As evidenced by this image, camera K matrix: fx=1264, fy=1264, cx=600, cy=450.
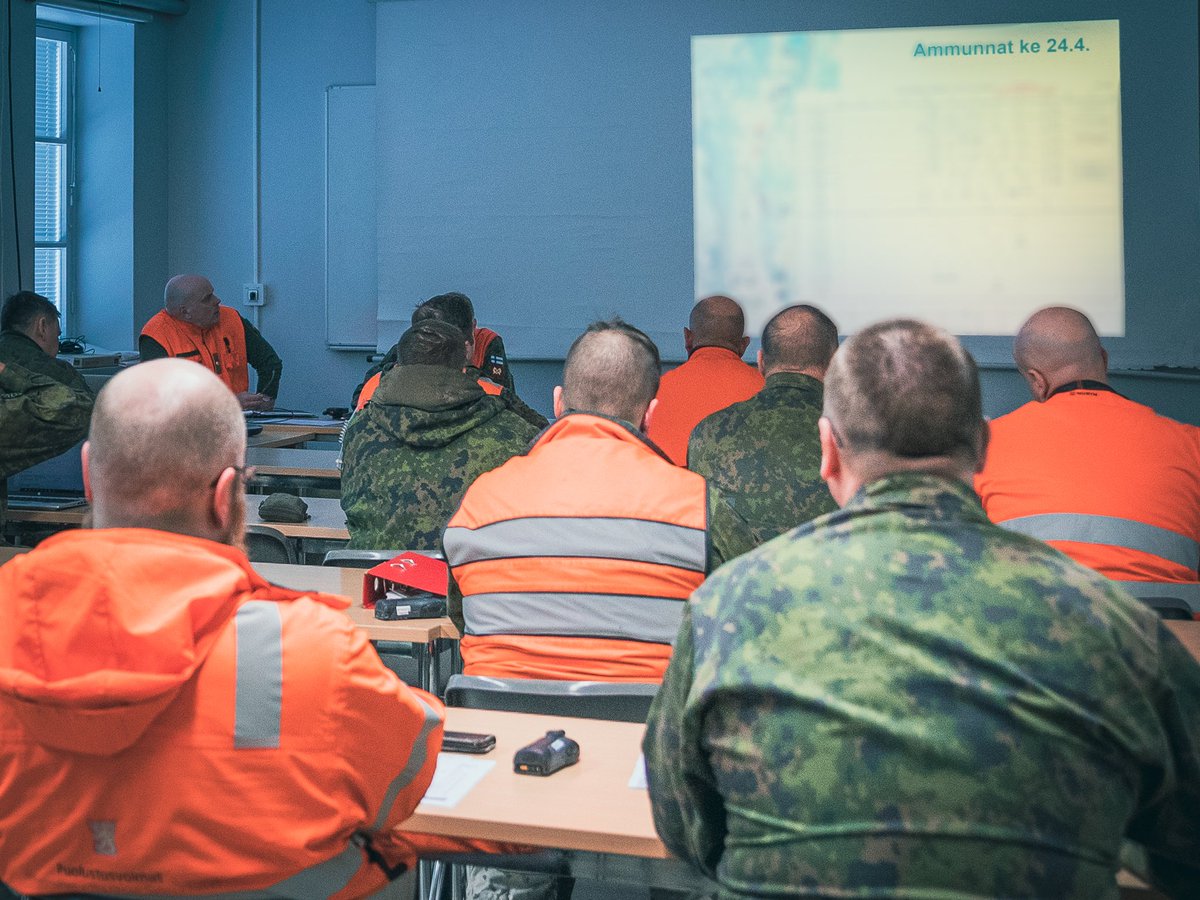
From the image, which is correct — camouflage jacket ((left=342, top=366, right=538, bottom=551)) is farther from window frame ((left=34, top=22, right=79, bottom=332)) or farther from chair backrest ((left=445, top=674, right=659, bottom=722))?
window frame ((left=34, top=22, right=79, bottom=332))

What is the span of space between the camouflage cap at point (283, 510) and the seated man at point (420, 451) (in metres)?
0.64

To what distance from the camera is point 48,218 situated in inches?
322

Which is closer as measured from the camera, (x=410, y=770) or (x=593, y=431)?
(x=410, y=770)

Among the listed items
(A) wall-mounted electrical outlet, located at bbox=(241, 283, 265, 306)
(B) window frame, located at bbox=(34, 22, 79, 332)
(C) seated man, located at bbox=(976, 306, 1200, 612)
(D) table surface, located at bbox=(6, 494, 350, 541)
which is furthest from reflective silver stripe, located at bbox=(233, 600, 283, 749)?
(B) window frame, located at bbox=(34, 22, 79, 332)

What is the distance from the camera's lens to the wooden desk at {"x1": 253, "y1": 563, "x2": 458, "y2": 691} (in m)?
2.85

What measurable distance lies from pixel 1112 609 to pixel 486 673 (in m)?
1.41

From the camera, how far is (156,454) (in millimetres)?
1570

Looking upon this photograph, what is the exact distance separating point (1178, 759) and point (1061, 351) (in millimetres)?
2235

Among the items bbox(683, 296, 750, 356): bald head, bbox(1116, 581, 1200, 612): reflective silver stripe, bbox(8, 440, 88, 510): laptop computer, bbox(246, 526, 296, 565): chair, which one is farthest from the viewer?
bbox(8, 440, 88, 510): laptop computer

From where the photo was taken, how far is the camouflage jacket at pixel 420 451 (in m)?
3.55

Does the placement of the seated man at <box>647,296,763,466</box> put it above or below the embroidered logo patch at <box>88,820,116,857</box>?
above

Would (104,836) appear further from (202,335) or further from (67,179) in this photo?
(67,179)

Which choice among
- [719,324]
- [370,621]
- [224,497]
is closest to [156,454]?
[224,497]

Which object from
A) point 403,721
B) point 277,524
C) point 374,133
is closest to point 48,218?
point 374,133
